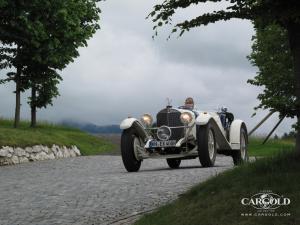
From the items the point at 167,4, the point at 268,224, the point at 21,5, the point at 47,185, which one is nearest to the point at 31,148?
the point at 21,5

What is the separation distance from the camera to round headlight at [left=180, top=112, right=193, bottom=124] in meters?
15.6

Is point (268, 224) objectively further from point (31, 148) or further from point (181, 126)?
point (31, 148)

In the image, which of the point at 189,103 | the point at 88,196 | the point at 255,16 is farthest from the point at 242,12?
the point at 189,103

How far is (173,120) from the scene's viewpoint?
52.0 feet

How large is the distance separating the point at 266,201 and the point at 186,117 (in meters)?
8.14

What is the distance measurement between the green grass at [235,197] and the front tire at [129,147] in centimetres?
636

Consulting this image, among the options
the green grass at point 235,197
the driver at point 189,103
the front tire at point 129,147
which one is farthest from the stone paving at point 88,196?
the driver at point 189,103

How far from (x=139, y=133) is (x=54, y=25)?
1392cm

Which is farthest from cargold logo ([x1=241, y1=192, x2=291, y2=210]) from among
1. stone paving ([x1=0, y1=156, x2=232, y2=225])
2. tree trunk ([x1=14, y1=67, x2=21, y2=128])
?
tree trunk ([x1=14, y1=67, x2=21, y2=128])

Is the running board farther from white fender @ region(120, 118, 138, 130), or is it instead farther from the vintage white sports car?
white fender @ region(120, 118, 138, 130)

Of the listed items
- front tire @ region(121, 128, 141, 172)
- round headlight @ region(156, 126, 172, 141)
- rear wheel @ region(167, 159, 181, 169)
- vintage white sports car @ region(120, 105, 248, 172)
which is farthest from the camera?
rear wheel @ region(167, 159, 181, 169)

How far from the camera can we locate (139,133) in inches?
627

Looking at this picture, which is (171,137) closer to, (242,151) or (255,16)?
(242,151)

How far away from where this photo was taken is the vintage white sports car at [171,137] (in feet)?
50.4
